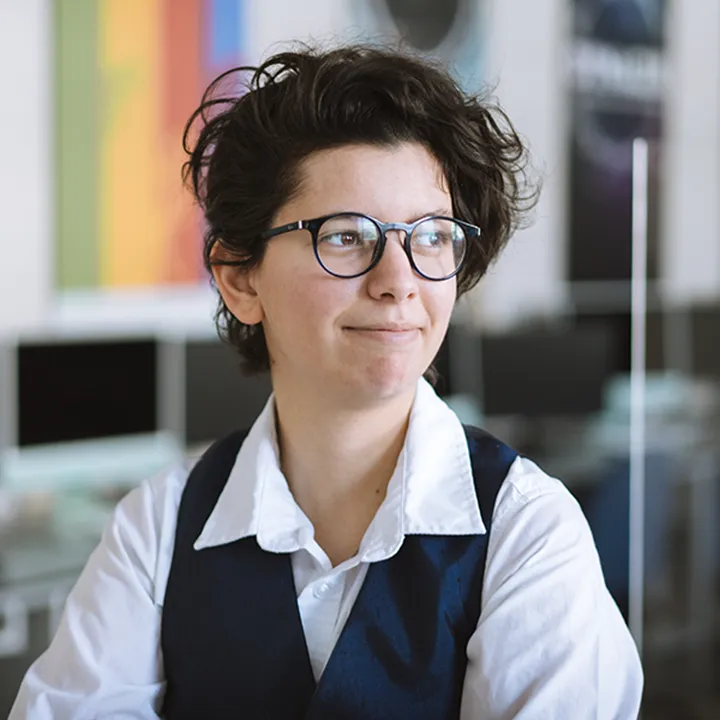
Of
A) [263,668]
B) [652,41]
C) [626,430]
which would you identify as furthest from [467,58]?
[263,668]

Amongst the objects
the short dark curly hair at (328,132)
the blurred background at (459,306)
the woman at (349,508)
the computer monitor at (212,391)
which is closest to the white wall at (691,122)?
the blurred background at (459,306)

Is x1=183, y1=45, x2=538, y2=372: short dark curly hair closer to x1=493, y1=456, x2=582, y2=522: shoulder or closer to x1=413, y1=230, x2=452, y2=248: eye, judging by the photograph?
x1=413, y1=230, x2=452, y2=248: eye

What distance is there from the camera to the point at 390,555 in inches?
45.9

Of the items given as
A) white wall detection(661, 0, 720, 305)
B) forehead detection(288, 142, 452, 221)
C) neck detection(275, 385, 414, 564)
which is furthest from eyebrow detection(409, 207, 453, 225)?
white wall detection(661, 0, 720, 305)

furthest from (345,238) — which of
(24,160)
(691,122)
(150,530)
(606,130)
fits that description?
(691,122)

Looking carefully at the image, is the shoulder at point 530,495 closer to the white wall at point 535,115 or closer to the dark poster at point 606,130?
the white wall at point 535,115

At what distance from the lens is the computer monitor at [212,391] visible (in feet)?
10.8

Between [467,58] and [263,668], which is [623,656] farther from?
[467,58]

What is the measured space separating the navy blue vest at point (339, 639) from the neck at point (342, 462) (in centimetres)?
8

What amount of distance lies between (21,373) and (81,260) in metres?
0.78

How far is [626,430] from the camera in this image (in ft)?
13.6

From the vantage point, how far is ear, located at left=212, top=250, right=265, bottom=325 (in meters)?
1.27

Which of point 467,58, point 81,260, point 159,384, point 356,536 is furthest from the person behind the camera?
point 467,58

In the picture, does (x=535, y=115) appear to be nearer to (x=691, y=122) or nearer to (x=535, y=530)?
(x=691, y=122)
